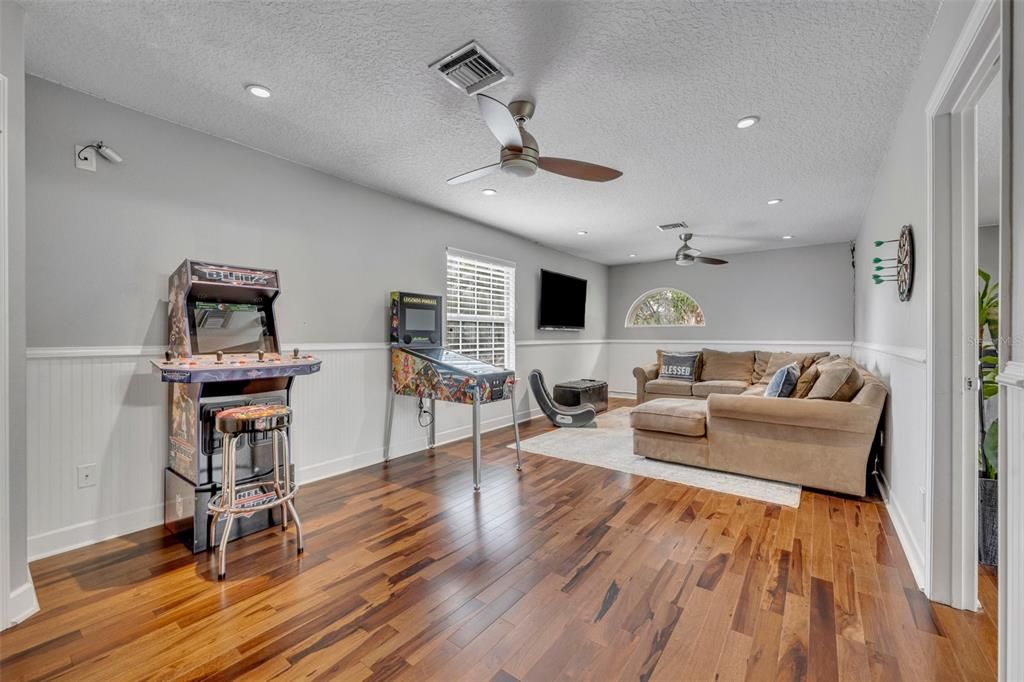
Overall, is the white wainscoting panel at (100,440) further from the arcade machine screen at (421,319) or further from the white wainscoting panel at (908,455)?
the white wainscoting panel at (908,455)

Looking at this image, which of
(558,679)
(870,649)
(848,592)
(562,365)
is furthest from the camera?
(562,365)

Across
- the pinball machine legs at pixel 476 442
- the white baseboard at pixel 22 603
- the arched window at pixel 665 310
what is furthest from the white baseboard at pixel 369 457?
the arched window at pixel 665 310

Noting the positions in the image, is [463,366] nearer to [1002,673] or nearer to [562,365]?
[1002,673]

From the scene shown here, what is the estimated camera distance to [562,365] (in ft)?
21.9

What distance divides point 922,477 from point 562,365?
4.79 meters

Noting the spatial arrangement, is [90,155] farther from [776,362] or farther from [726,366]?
[776,362]

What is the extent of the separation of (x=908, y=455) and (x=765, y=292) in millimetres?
5028

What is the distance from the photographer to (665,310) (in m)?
7.80

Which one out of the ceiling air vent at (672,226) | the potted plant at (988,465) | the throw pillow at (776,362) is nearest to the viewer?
the potted plant at (988,465)

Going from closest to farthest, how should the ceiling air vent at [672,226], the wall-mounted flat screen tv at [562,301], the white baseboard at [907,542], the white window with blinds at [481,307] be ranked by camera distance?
the white baseboard at [907,542] → the white window with blinds at [481,307] → the ceiling air vent at [672,226] → the wall-mounted flat screen tv at [562,301]

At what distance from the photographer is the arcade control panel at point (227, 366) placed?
7.07ft

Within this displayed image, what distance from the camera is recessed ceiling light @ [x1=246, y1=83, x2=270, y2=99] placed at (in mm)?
2322

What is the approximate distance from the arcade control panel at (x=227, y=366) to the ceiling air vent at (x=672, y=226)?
13.7ft

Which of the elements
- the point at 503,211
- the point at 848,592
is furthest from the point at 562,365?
the point at 848,592
